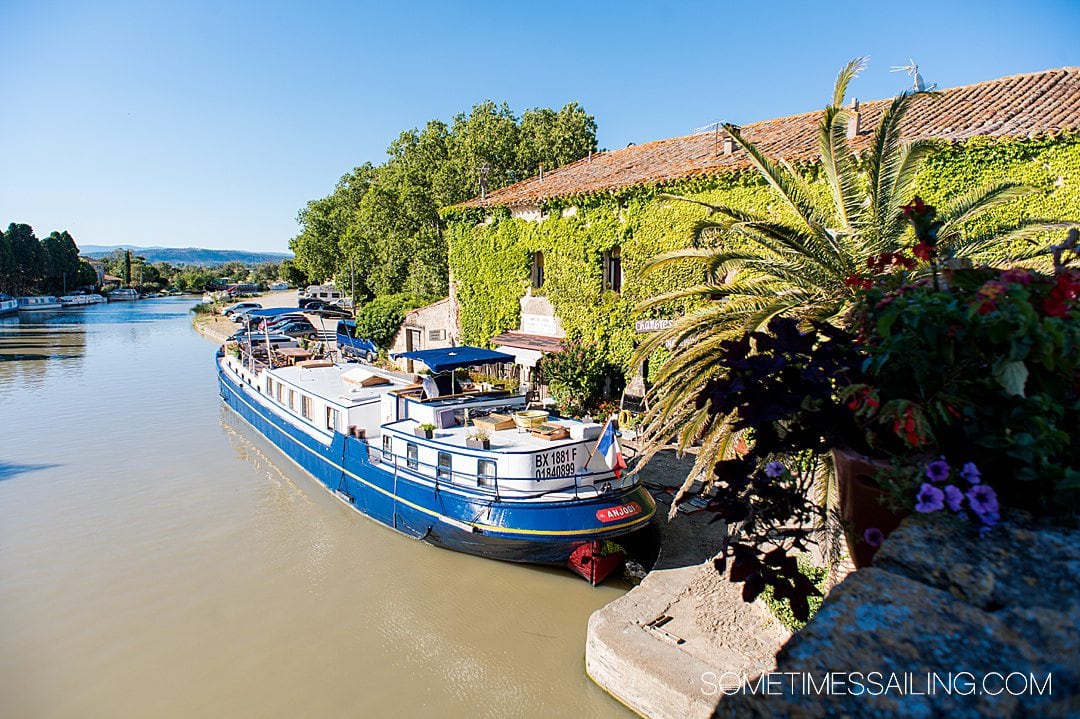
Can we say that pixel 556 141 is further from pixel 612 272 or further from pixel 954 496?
pixel 954 496

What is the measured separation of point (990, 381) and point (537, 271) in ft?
55.8

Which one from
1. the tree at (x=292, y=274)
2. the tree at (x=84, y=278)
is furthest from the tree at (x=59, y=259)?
the tree at (x=292, y=274)

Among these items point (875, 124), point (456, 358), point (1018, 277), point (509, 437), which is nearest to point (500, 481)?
point (509, 437)

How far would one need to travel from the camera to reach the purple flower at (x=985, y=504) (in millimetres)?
2199

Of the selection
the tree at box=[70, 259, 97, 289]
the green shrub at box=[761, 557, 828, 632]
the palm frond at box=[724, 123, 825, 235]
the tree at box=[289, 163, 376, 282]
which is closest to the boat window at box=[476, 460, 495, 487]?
the green shrub at box=[761, 557, 828, 632]

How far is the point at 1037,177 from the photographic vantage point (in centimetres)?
1066

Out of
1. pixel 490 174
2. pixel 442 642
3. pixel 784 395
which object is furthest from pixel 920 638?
pixel 490 174

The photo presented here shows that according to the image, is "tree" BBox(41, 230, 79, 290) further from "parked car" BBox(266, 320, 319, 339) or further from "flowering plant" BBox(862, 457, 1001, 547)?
"flowering plant" BBox(862, 457, 1001, 547)

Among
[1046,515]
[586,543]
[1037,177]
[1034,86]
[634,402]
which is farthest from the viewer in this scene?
[634,402]

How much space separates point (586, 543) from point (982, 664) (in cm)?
833

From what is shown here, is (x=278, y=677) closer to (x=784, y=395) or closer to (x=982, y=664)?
(x=784, y=395)

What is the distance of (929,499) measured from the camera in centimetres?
233

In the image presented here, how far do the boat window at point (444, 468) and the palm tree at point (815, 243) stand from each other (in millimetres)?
4743

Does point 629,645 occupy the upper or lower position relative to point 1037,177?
lower
